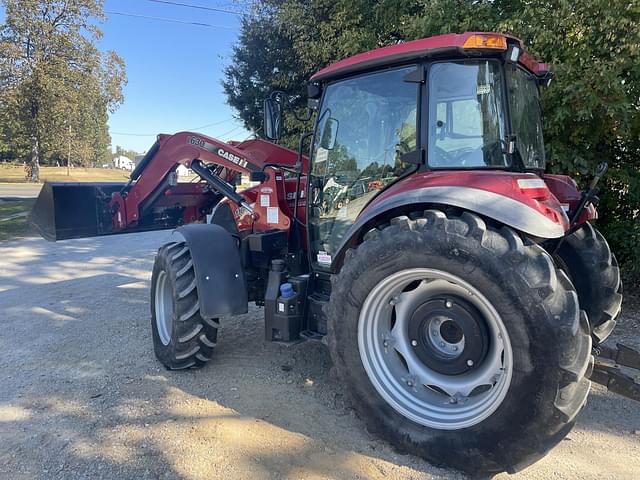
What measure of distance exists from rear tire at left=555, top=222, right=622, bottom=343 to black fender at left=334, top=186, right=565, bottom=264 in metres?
1.33

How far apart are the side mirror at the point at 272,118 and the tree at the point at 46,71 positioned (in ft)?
93.8

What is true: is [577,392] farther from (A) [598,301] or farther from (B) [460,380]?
(A) [598,301]

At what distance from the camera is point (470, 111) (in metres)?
2.89

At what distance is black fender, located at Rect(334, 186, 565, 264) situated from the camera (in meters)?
2.41

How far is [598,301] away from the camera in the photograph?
352 centimetres

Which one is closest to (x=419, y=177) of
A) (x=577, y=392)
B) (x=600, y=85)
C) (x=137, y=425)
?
(x=577, y=392)

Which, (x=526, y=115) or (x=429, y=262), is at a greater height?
(x=526, y=115)

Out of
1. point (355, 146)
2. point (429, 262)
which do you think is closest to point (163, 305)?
point (355, 146)

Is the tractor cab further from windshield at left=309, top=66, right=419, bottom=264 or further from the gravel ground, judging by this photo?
the gravel ground

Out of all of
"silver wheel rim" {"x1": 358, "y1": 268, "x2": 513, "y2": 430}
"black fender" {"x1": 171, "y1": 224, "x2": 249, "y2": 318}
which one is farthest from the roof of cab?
"black fender" {"x1": 171, "y1": 224, "x2": 249, "y2": 318}

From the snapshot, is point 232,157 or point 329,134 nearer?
point 329,134

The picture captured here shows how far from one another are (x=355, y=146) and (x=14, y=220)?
46.0ft

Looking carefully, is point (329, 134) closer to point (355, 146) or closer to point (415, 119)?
point (355, 146)

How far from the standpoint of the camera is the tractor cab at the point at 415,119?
2.88m
